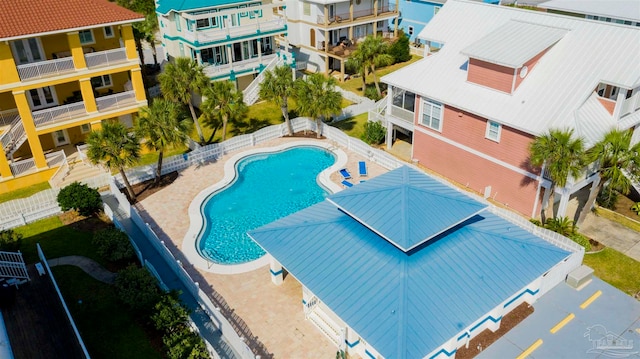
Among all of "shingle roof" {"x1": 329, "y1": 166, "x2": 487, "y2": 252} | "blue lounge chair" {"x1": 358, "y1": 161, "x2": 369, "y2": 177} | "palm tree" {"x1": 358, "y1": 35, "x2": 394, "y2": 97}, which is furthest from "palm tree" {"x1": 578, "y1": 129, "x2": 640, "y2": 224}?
"palm tree" {"x1": 358, "y1": 35, "x2": 394, "y2": 97}

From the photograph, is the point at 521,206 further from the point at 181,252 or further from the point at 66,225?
the point at 66,225

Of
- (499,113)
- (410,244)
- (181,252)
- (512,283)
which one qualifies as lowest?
(181,252)

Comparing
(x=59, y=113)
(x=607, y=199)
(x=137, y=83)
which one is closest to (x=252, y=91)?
(x=137, y=83)

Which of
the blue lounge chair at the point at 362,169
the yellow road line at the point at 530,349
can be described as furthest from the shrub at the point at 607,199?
the blue lounge chair at the point at 362,169

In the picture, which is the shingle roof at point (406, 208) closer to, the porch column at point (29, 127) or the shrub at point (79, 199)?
the shrub at point (79, 199)

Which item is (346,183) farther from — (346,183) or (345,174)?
(345,174)

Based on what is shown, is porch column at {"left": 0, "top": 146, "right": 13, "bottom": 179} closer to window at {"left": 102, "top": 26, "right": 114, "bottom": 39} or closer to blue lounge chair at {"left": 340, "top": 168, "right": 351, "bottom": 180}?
window at {"left": 102, "top": 26, "right": 114, "bottom": 39}

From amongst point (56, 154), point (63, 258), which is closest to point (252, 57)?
point (56, 154)
